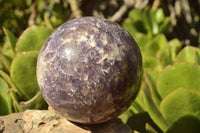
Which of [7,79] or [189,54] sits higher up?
[7,79]

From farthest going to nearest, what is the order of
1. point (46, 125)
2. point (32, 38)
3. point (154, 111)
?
point (32, 38), point (154, 111), point (46, 125)

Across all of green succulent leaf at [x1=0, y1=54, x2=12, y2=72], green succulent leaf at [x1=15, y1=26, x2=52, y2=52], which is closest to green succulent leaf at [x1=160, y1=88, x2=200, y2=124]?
green succulent leaf at [x1=15, y1=26, x2=52, y2=52]

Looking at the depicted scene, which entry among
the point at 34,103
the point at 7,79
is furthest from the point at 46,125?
the point at 7,79

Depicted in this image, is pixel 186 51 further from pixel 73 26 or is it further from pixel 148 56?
pixel 73 26

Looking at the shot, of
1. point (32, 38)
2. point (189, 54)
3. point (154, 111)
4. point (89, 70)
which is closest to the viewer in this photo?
point (89, 70)

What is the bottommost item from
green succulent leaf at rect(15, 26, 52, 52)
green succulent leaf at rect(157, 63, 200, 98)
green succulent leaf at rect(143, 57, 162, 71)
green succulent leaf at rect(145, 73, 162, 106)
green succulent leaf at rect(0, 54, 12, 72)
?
green succulent leaf at rect(143, 57, 162, 71)

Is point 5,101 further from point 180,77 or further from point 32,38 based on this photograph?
point 180,77

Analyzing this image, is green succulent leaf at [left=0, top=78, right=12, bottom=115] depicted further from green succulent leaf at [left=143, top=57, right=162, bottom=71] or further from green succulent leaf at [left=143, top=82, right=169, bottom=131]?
green succulent leaf at [left=143, top=57, right=162, bottom=71]
